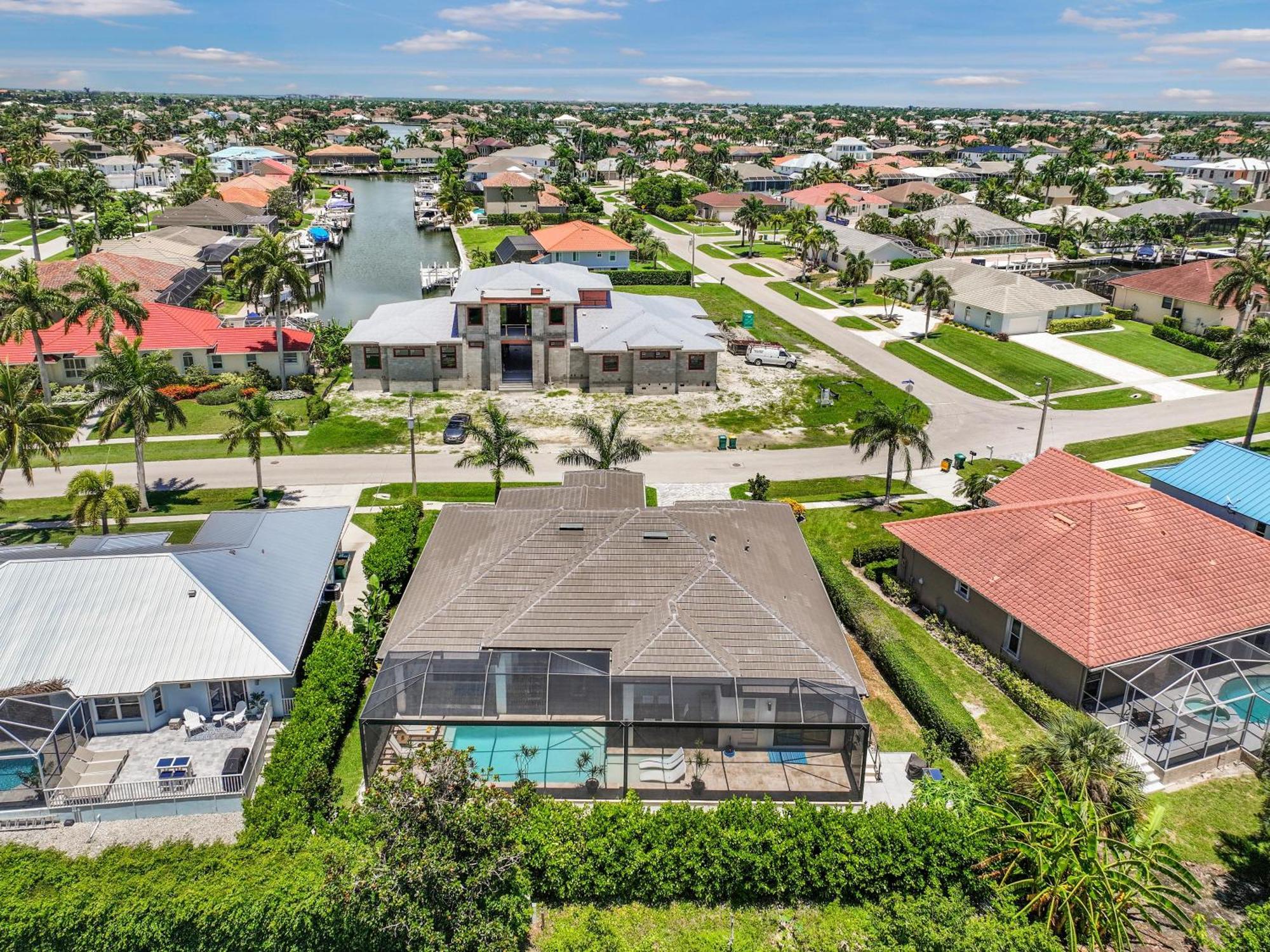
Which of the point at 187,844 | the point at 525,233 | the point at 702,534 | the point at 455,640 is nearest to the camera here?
the point at 187,844

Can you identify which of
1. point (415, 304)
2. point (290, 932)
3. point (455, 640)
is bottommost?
point (290, 932)

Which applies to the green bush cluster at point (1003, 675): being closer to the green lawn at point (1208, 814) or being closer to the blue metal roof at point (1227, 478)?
the green lawn at point (1208, 814)

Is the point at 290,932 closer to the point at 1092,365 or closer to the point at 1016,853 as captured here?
the point at 1016,853

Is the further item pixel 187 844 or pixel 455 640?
pixel 455 640

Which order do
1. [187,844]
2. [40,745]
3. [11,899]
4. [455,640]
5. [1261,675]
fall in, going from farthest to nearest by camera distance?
[1261,675] → [455,640] → [40,745] → [187,844] → [11,899]

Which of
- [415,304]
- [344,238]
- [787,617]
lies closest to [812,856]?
[787,617]

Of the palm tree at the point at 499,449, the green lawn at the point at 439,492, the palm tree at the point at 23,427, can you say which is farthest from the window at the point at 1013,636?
the palm tree at the point at 23,427
